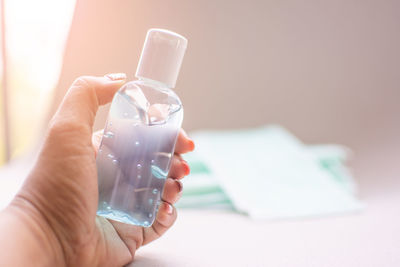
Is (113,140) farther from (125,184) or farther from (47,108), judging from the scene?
(47,108)

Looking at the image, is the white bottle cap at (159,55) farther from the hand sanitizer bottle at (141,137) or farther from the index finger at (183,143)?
the index finger at (183,143)

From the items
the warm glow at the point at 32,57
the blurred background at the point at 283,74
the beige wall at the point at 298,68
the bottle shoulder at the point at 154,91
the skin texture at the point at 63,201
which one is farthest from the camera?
the beige wall at the point at 298,68

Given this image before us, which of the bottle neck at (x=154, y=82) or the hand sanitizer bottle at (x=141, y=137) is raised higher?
the bottle neck at (x=154, y=82)

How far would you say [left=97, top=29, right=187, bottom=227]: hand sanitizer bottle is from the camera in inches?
24.1

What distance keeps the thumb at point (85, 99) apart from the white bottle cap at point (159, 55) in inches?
1.8

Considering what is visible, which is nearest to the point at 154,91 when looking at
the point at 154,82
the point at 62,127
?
the point at 154,82

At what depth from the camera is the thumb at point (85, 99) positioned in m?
0.57

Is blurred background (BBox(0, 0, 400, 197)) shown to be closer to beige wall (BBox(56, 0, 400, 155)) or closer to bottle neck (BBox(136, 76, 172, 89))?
beige wall (BBox(56, 0, 400, 155))

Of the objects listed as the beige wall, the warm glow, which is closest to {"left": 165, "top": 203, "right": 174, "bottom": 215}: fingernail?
the warm glow

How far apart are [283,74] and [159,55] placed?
1.08m

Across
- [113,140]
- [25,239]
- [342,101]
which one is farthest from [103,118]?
[342,101]

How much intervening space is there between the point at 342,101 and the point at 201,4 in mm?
642

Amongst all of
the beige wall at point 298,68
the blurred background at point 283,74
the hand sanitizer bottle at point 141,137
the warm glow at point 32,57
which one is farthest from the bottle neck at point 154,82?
the beige wall at point 298,68

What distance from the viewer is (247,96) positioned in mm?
1622
